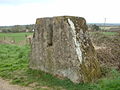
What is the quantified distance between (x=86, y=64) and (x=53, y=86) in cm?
128

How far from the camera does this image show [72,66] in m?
9.20

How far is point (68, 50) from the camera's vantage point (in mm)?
9398

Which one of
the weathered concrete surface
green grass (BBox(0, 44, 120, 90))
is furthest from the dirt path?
the weathered concrete surface

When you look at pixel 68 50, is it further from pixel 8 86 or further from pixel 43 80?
pixel 8 86

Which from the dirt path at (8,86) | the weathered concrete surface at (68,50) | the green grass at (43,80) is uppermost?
the weathered concrete surface at (68,50)

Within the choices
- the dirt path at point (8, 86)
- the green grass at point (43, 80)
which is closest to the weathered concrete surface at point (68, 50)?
the green grass at point (43, 80)

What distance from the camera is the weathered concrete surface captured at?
9109 millimetres

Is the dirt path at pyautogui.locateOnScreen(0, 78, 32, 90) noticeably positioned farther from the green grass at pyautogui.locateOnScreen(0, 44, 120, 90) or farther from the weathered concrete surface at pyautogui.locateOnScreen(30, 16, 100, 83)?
the weathered concrete surface at pyautogui.locateOnScreen(30, 16, 100, 83)

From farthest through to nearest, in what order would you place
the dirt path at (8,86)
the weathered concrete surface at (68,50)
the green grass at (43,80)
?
the dirt path at (8,86), the weathered concrete surface at (68,50), the green grass at (43,80)

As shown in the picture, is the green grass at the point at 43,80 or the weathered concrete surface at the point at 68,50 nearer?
the green grass at the point at 43,80

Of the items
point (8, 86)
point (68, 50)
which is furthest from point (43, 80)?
point (68, 50)

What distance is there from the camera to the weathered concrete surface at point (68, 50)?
911 cm

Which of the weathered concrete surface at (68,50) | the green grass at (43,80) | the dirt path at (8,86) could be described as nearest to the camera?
the green grass at (43,80)

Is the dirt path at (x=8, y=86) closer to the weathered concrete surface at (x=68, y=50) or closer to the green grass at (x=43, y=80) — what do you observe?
the green grass at (x=43, y=80)
